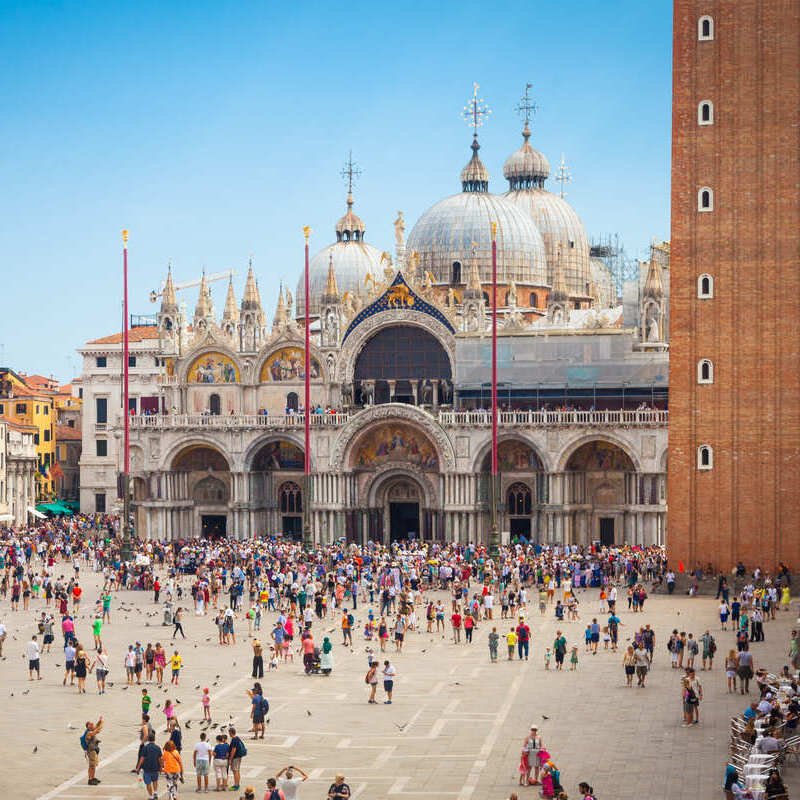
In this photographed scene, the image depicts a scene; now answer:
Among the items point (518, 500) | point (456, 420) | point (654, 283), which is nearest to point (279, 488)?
point (456, 420)

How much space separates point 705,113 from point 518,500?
24955 mm

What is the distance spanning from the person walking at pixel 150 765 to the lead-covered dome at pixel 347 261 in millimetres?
74444

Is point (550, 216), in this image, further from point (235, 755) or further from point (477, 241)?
point (235, 755)

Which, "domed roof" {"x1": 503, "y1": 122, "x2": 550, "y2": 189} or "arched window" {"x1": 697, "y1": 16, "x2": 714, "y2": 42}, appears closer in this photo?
"arched window" {"x1": 697, "y1": 16, "x2": 714, "y2": 42}

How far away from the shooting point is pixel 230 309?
97.0 meters

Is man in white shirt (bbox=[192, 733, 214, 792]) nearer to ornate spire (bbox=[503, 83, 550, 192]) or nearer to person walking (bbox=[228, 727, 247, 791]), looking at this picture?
person walking (bbox=[228, 727, 247, 791])

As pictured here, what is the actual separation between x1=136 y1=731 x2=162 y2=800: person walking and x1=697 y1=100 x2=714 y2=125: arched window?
38.3 metres

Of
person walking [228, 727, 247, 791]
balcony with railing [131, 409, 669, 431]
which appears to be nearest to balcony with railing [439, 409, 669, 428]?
balcony with railing [131, 409, 669, 431]

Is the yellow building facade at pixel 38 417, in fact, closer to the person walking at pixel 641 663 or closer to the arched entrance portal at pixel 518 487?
the arched entrance portal at pixel 518 487

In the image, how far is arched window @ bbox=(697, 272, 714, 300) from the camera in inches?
2507

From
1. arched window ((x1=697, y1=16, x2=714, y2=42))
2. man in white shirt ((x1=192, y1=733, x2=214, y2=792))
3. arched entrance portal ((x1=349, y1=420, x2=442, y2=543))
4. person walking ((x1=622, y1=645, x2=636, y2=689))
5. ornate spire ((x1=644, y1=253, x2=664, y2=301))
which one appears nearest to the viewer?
man in white shirt ((x1=192, y1=733, x2=214, y2=792))

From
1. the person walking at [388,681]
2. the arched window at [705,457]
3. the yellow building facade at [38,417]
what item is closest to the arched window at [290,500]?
the yellow building facade at [38,417]

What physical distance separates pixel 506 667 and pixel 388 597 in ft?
33.4

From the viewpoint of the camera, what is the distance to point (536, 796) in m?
32.1
